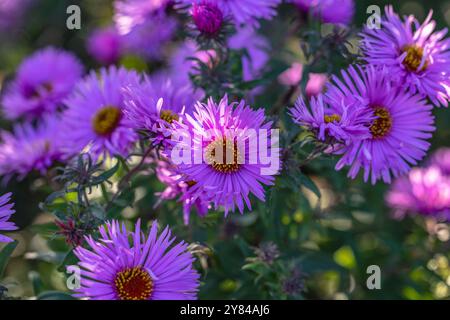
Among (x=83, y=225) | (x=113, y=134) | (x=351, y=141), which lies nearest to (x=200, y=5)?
(x=113, y=134)

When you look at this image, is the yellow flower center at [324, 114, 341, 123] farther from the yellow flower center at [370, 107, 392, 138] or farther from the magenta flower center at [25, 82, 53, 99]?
the magenta flower center at [25, 82, 53, 99]

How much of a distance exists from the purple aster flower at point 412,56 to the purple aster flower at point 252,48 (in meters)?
0.73

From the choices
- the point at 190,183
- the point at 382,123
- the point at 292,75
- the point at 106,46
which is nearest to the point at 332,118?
the point at 382,123

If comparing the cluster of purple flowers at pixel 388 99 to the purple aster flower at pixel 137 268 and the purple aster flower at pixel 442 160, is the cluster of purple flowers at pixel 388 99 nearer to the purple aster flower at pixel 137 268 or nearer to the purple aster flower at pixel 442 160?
the purple aster flower at pixel 137 268

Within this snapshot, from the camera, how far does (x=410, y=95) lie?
1.79 metres

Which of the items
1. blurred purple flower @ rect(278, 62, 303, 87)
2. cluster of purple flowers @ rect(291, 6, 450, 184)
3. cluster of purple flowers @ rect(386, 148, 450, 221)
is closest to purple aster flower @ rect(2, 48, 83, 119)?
blurred purple flower @ rect(278, 62, 303, 87)

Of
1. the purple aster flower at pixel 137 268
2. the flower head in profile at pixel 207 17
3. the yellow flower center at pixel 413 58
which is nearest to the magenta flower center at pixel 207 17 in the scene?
the flower head in profile at pixel 207 17

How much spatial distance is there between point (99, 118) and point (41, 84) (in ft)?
2.71

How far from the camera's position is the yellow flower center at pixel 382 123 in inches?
70.0

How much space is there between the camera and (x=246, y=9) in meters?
2.00

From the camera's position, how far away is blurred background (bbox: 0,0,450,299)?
2.03 meters

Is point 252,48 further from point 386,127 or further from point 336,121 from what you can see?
point 336,121

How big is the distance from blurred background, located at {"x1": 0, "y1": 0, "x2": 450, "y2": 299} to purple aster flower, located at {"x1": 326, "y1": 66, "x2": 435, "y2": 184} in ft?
0.84
